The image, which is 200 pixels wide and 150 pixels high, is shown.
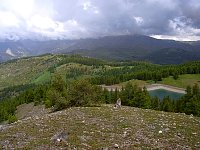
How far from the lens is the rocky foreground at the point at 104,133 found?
25969 millimetres

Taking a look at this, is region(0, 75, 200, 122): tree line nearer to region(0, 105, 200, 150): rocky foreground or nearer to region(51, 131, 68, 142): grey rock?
region(0, 105, 200, 150): rocky foreground

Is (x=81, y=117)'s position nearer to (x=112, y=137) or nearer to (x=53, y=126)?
(x=53, y=126)

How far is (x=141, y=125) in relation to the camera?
32594mm

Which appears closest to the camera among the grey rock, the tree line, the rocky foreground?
the rocky foreground

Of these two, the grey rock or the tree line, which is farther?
the tree line

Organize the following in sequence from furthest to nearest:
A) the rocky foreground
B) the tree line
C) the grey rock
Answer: the tree line → the grey rock → the rocky foreground

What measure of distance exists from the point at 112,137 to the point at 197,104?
55.2 meters

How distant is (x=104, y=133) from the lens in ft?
95.8

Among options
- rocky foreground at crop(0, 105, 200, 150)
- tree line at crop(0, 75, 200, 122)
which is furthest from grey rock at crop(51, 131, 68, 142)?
tree line at crop(0, 75, 200, 122)

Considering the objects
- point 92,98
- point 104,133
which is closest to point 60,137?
point 104,133

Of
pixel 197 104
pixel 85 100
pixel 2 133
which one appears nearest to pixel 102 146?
pixel 2 133

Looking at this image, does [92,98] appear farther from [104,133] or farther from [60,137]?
[60,137]

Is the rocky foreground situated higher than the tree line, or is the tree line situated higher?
the rocky foreground

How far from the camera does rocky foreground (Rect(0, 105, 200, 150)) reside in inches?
1022
